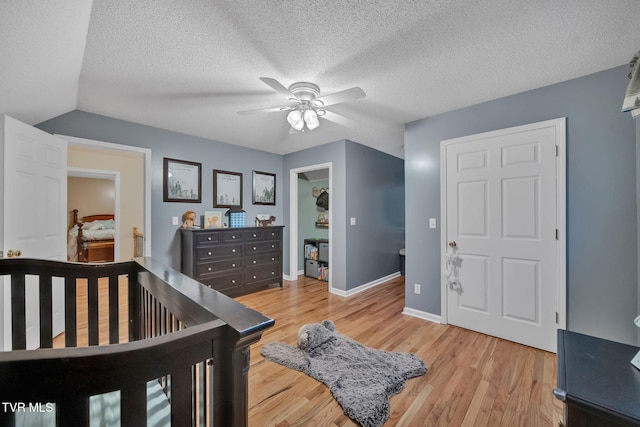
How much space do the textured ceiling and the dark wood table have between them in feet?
5.50

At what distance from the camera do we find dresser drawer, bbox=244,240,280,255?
3.77 meters

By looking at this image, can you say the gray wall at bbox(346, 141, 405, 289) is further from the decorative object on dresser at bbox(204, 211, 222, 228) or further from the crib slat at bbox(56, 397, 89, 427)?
the crib slat at bbox(56, 397, 89, 427)

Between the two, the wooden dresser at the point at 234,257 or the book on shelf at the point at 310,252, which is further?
the book on shelf at the point at 310,252

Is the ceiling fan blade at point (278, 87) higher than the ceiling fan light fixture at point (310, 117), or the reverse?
the ceiling fan blade at point (278, 87)

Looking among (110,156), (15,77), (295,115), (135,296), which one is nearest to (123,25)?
(15,77)

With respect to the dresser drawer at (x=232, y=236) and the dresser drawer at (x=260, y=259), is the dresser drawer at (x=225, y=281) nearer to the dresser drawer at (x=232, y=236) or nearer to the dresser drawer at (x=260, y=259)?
the dresser drawer at (x=260, y=259)

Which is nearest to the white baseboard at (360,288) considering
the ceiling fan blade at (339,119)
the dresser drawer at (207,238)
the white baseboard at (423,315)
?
the white baseboard at (423,315)

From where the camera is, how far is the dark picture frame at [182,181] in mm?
3365

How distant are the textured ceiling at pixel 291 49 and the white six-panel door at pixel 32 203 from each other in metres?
0.27

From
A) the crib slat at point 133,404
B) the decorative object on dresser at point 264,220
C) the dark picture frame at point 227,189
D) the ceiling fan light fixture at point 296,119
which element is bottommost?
the crib slat at point 133,404

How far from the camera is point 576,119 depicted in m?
2.11

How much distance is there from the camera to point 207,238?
11.0 feet

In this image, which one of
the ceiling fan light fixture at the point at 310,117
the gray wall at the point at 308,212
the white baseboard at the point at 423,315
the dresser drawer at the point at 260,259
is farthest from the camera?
the gray wall at the point at 308,212

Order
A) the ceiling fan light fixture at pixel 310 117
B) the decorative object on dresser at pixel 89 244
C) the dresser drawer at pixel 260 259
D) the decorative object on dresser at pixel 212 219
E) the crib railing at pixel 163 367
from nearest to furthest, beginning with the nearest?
the crib railing at pixel 163 367 → the ceiling fan light fixture at pixel 310 117 → the decorative object on dresser at pixel 212 219 → the dresser drawer at pixel 260 259 → the decorative object on dresser at pixel 89 244
